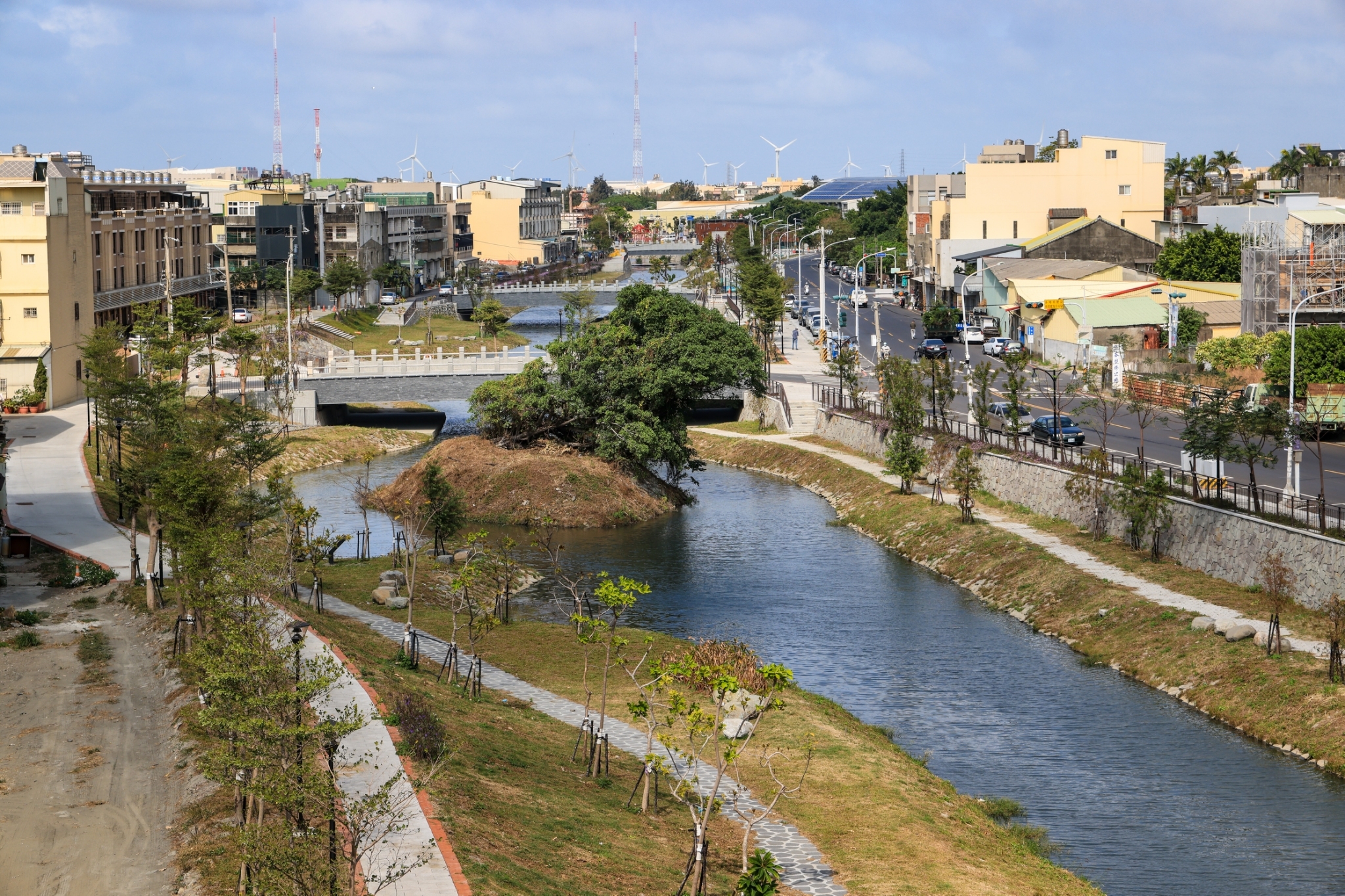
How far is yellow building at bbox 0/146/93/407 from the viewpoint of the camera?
90.6 m

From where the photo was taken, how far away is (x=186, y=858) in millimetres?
24953

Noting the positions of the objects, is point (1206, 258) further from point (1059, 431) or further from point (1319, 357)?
point (1059, 431)

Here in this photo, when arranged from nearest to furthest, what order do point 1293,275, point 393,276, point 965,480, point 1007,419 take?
point 965,480
point 1007,419
point 1293,275
point 393,276

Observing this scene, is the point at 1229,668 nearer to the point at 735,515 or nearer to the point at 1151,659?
the point at 1151,659

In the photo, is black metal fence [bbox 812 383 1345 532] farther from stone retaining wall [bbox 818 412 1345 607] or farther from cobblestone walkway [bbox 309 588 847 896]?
cobblestone walkway [bbox 309 588 847 896]

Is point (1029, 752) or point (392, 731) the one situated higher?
point (392, 731)

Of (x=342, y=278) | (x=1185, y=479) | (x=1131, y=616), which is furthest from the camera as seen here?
(x=342, y=278)

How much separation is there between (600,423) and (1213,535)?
33797 mm

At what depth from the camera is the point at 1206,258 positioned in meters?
121

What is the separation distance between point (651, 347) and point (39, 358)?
3954 centimetres

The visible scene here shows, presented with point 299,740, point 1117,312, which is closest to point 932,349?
point 1117,312

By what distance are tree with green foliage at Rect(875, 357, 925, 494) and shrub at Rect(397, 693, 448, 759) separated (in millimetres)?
41218

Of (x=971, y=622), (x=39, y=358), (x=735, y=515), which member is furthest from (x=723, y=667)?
(x=39, y=358)

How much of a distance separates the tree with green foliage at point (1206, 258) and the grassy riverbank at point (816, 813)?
3581 inches
